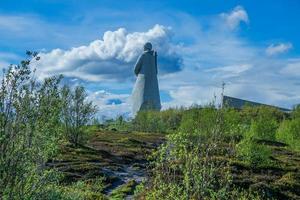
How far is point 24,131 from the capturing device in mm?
12062

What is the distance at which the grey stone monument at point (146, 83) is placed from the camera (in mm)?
132625

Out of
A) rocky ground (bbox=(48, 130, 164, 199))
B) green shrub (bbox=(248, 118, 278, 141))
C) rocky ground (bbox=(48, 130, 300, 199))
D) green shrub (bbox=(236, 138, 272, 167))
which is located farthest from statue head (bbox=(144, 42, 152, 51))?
green shrub (bbox=(236, 138, 272, 167))

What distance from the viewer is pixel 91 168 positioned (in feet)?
130

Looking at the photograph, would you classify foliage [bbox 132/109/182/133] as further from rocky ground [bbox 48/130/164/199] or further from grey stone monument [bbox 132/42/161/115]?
rocky ground [bbox 48/130/164/199]

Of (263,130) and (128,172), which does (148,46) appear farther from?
(128,172)

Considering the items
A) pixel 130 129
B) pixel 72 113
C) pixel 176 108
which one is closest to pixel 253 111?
pixel 176 108

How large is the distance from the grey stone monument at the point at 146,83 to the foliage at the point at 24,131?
389 feet

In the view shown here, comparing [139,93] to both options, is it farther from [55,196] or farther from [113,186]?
[55,196]

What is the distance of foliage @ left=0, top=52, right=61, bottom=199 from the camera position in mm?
11852

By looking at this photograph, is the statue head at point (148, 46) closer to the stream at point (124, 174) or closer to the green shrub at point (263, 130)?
the green shrub at point (263, 130)

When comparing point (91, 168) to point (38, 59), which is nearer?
point (38, 59)

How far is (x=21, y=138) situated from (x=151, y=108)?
12141 cm

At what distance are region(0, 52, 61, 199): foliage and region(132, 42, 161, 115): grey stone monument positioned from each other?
11859 cm

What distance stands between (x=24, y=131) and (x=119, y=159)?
37182mm
